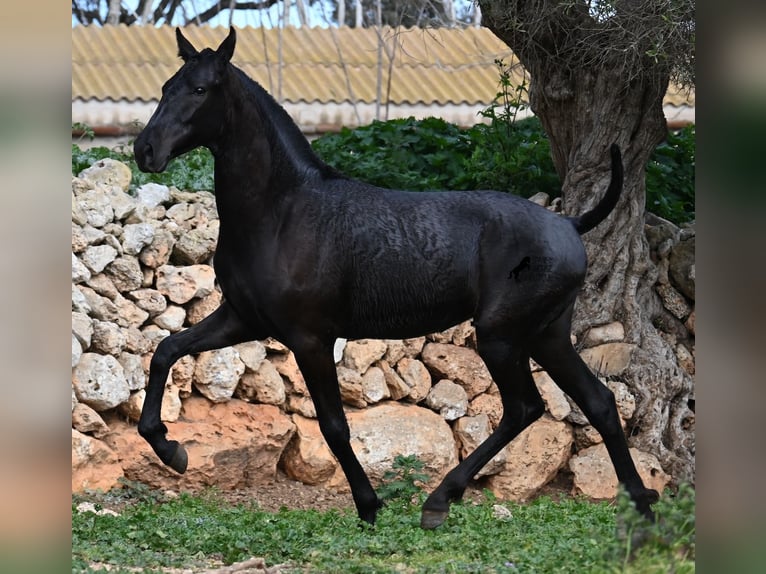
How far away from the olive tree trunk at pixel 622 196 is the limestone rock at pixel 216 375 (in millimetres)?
2674

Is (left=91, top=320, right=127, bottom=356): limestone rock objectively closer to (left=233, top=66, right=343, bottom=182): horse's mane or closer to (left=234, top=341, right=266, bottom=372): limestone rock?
(left=234, top=341, right=266, bottom=372): limestone rock

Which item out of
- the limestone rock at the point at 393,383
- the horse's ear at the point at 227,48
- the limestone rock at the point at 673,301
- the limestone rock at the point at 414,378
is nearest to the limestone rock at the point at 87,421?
the limestone rock at the point at 393,383

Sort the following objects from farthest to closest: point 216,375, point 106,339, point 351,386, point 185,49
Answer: point 351,386 → point 216,375 → point 106,339 → point 185,49

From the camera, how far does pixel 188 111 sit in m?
4.77

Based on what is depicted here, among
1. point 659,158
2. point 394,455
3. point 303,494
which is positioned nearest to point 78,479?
point 303,494

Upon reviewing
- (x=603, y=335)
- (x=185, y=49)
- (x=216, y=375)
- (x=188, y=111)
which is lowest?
(x=216, y=375)

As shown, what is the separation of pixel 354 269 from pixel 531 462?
3239 mm

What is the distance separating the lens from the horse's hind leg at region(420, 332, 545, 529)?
16.9ft

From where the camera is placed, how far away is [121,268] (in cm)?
755

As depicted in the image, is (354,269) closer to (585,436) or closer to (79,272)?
(79,272)

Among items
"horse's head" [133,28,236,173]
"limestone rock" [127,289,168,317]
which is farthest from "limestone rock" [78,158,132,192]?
"horse's head" [133,28,236,173]

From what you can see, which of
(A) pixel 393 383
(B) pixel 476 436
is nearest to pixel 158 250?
(A) pixel 393 383
